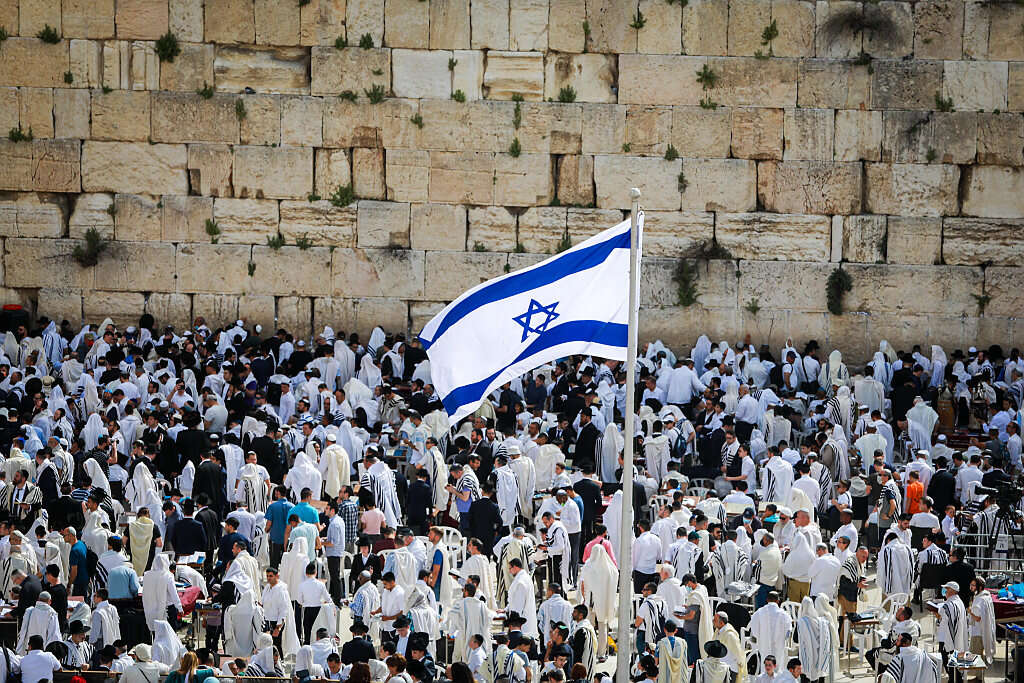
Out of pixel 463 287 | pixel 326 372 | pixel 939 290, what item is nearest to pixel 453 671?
pixel 326 372

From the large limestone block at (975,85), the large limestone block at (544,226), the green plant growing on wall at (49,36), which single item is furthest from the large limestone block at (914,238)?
the green plant growing on wall at (49,36)

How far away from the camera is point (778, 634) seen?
13156 mm

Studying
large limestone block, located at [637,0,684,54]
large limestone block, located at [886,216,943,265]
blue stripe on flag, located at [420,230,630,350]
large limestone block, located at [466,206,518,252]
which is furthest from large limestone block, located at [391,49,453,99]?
blue stripe on flag, located at [420,230,630,350]

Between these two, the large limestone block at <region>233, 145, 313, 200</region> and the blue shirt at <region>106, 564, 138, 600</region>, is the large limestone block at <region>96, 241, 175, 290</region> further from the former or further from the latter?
the blue shirt at <region>106, 564, 138, 600</region>

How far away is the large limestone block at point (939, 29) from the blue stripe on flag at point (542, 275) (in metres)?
15.3

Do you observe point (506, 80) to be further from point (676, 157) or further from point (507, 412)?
point (507, 412)

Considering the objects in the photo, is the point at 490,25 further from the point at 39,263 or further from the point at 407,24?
the point at 39,263

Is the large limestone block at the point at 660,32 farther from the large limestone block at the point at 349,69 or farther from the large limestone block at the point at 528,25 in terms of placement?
the large limestone block at the point at 349,69

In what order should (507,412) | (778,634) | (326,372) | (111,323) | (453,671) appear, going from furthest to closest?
(111,323) → (326,372) → (507,412) → (778,634) → (453,671)

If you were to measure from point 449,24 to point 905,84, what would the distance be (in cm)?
738

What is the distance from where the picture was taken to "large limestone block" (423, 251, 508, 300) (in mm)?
23750

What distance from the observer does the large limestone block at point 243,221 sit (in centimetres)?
2377

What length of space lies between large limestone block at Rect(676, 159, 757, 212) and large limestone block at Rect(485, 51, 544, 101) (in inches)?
108

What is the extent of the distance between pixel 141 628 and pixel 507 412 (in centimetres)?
738
